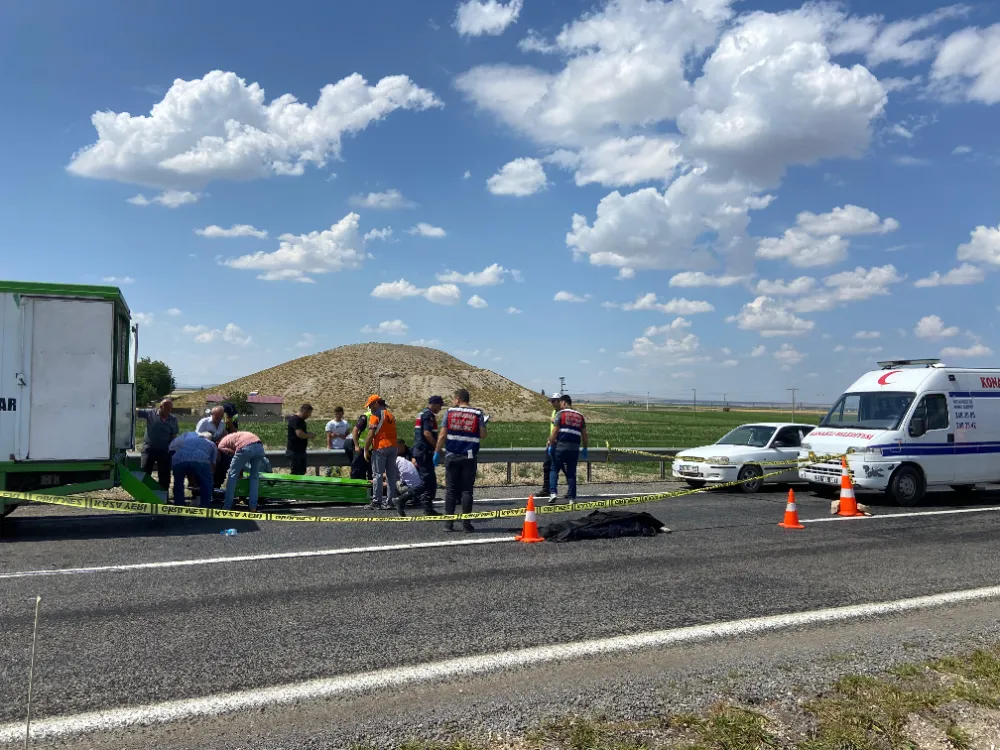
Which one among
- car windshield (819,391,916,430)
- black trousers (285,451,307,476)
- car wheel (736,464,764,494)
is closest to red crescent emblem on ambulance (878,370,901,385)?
car windshield (819,391,916,430)

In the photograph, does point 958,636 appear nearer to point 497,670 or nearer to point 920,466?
point 497,670

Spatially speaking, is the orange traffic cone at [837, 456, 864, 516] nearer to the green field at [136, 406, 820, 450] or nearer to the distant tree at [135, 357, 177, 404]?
the green field at [136, 406, 820, 450]

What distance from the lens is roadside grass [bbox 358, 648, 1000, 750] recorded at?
358 centimetres

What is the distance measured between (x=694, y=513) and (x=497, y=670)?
7368mm

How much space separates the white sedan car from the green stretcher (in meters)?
6.30

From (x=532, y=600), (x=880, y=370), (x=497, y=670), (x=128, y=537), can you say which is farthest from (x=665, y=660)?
(x=880, y=370)

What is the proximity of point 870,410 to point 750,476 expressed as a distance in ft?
8.02

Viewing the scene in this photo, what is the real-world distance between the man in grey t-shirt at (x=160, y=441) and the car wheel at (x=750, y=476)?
9.77 m

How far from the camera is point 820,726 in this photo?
3.77m

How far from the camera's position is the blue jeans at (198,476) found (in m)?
10.6

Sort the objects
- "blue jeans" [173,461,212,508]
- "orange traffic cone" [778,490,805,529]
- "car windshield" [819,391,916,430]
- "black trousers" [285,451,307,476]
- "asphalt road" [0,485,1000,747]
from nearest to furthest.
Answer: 1. "asphalt road" [0,485,1000,747]
2. "orange traffic cone" [778,490,805,529]
3. "blue jeans" [173,461,212,508]
4. "car windshield" [819,391,916,430]
5. "black trousers" [285,451,307,476]

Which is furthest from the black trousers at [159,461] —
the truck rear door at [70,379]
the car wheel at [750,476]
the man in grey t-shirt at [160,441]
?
the car wheel at [750,476]

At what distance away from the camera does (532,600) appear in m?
6.21

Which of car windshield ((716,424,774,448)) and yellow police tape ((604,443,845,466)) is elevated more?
car windshield ((716,424,774,448))
